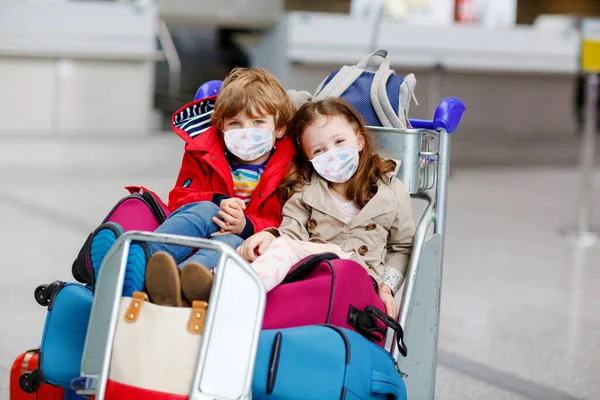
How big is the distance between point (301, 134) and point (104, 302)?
0.74 metres

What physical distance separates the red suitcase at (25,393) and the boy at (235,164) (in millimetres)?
429

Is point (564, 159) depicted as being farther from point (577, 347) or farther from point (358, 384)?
point (358, 384)

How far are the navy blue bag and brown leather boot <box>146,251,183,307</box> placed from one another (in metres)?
0.86

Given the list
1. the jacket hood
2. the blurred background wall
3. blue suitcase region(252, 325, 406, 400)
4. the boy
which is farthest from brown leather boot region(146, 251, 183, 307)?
the blurred background wall

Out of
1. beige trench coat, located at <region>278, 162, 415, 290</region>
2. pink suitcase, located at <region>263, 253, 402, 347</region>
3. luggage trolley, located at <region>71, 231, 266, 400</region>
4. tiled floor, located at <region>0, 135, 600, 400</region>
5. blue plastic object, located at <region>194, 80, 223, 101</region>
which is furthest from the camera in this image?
tiled floor, located at <region>0, 135, 600, 400</region>

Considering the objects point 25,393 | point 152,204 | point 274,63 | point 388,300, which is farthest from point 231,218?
point 274,63

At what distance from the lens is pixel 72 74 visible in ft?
26.9

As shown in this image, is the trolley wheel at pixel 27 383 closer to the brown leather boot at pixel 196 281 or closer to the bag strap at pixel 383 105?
the brown leather boot at pixel 196 281

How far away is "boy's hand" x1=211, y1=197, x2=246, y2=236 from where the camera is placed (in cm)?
204

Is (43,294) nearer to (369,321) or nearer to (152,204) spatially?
(152,204)

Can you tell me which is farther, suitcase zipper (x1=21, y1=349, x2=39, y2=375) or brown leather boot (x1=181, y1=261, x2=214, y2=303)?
suitcase zipper (x1=21, y1=349, x2=39, y2=375)

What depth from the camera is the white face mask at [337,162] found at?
2.12 metres

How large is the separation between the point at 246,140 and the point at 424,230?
19.3 inches

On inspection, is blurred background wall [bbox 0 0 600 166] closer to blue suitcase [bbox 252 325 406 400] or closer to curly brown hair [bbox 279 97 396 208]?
curly brown hair [bbox 279 97 396 208]
